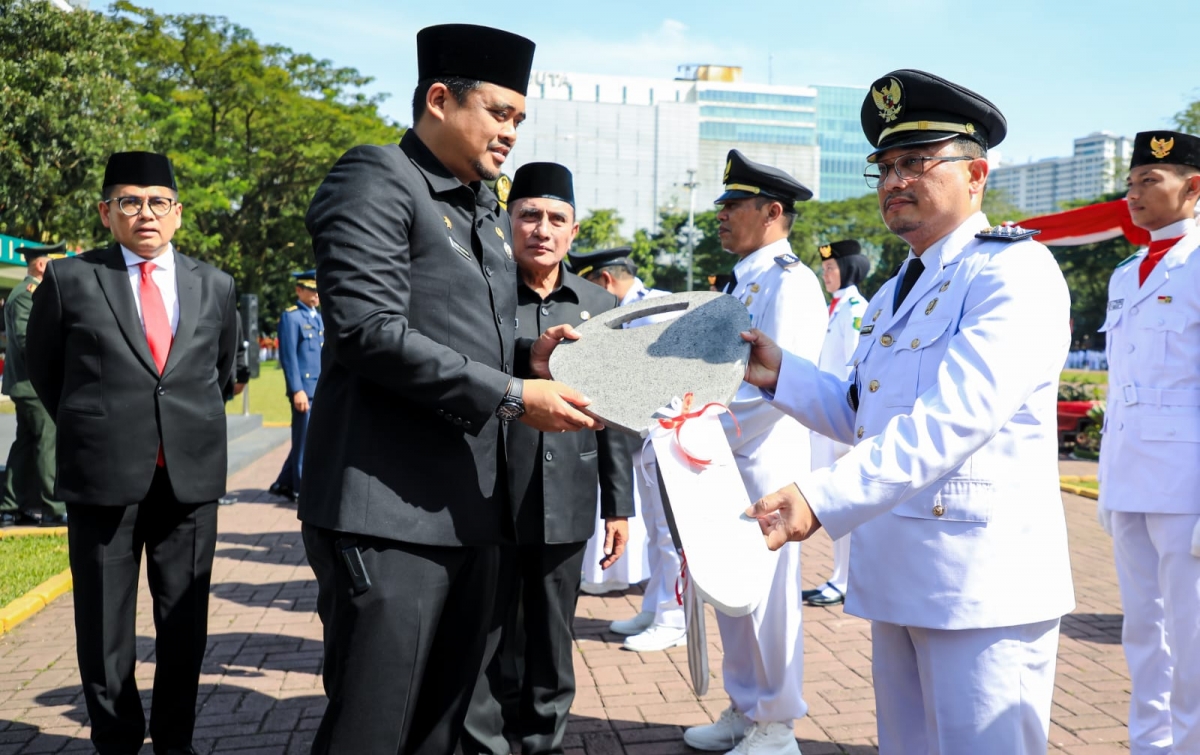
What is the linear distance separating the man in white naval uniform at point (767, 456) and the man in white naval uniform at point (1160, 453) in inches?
48.9

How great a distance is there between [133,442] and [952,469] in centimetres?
293

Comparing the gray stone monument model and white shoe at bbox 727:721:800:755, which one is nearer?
the gray stone monument model

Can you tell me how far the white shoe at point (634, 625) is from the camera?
5727 millimetres

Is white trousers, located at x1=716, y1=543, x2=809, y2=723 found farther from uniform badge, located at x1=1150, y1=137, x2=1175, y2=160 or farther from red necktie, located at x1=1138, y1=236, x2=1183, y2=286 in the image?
uniform badge, located at x1=1150, y1=137, x2=1175, y2=160

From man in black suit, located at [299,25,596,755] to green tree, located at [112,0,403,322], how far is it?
26034 millimetres

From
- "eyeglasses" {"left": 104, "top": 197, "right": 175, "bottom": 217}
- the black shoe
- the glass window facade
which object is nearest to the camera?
"eyeglasses" {"left": 104, "top": 197, "right": 175, "bottom": 217}

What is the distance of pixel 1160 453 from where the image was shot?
362cm

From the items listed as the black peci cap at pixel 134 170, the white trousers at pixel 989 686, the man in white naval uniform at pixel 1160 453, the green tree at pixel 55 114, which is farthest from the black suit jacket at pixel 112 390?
the green tree at pixel 55 114

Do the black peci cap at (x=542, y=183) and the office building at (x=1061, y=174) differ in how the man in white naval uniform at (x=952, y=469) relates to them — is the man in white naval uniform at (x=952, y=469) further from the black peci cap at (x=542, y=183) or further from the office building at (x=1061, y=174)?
the office building at (x=1061, y=174)

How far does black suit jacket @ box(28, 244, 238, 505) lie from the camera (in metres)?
3.62

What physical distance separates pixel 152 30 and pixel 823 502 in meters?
31.9

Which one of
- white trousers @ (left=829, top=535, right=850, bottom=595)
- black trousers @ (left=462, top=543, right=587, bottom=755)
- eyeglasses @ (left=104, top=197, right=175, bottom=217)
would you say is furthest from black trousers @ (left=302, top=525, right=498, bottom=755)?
white trousers @ (left=829, top=535, right=850, bottom=595)

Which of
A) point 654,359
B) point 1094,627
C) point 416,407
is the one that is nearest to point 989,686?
point 654,359

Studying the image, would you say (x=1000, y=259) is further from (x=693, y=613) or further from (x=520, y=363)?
(x=520, y=363)
